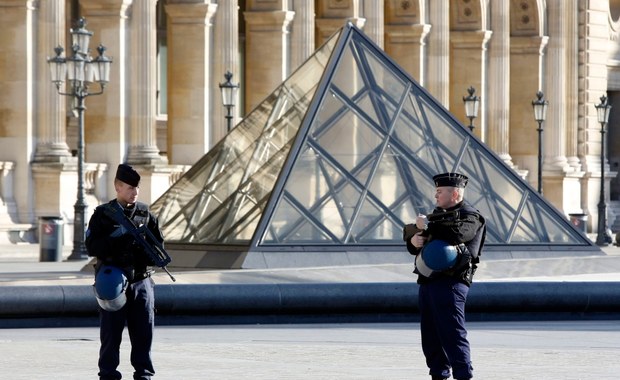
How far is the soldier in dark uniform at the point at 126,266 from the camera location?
12.2m

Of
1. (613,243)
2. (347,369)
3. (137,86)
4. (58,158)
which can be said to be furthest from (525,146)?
(347,369)

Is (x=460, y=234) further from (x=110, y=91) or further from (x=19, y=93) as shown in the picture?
(x=110, y=91)

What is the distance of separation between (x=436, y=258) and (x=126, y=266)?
1911 mm

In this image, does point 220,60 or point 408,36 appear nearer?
point 220,60

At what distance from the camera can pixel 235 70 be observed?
4634 centimetres

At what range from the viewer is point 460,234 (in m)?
12.6

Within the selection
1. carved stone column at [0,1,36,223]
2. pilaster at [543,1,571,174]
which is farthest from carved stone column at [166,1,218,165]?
pilaster at [543,1,571,174]

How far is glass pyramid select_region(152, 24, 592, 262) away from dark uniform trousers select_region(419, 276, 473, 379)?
36.2 ft

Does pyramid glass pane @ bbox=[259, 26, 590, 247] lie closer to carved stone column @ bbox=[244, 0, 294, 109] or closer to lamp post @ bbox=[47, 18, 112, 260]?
lamp post @ bbox=[47, 18, 112, 260]

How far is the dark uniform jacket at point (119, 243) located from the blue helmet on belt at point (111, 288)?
0.26 feet

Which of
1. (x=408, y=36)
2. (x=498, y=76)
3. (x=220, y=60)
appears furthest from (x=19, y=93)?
(x=498, y=76)

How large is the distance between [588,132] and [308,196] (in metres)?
40.0

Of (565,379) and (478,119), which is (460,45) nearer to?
(478,119)

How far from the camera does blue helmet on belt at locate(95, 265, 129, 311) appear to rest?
39.5 feet
